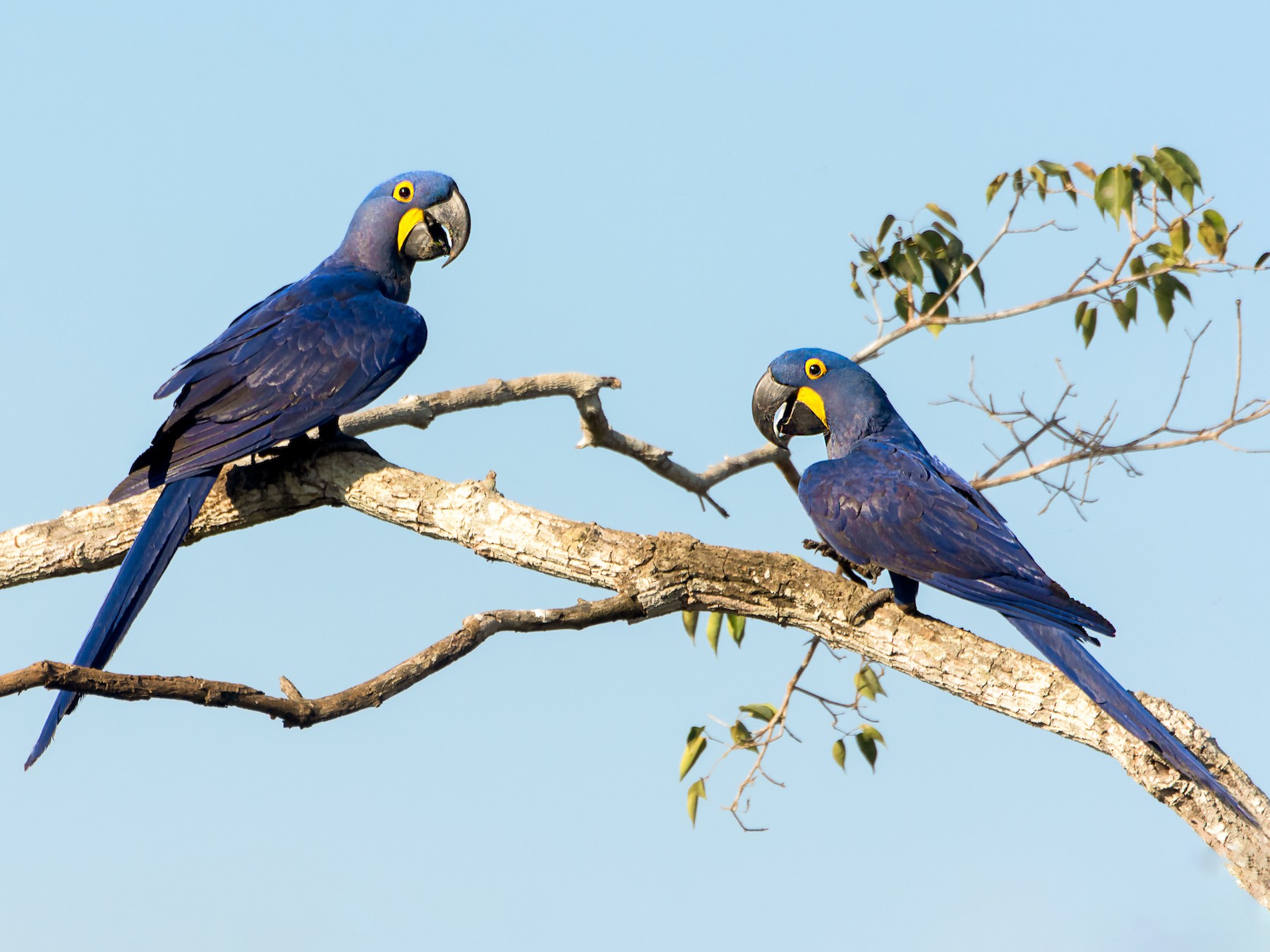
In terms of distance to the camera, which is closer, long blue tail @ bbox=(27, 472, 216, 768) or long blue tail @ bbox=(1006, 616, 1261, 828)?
long blue tail @ bbox=(1006, 616, 1261, 828)

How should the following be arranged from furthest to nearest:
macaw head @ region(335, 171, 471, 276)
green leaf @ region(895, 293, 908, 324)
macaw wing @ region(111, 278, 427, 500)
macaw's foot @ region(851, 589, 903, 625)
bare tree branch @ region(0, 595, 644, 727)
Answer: green leaf @ region(895, 293, 908, 324) < macaw head @ region(335, 171, 471, 276) < macaw wing @ region(111, 278, 427, 500) < macaw's foot @ region(851, 589, 903, 625) < bare tree branch @ region(0, 595, 644, 727)

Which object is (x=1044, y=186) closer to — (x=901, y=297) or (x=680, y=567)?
(x=901, y=297)

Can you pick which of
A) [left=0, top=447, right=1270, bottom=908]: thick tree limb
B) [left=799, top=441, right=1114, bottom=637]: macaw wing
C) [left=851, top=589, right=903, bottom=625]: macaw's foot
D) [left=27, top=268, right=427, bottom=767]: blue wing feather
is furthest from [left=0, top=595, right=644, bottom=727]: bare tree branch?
[left=27, top=268, right=427, bottom=767]: blue wing feather

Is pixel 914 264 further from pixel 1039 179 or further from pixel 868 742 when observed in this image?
pixel 868 742

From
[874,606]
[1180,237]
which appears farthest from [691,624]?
[1180,237]

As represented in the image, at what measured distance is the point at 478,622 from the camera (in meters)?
3.02

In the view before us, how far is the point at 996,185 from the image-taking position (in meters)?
5.22

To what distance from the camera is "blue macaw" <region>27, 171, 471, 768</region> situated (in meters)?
3.63

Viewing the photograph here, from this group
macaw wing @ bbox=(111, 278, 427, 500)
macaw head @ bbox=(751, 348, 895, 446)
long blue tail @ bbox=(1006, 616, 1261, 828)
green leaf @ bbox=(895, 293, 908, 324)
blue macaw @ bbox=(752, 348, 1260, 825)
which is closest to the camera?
long blue tail @ bbox=(1006, 616, 1261, 828)

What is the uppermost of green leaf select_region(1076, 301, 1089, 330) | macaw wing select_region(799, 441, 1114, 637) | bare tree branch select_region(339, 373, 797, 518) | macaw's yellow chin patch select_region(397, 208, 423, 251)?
green leaf select_region(1076, 301, 1089, 330)

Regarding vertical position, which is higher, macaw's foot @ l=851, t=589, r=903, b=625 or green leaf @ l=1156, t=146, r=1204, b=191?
green leaf @ l=1156, t=146, r=1204, b=191

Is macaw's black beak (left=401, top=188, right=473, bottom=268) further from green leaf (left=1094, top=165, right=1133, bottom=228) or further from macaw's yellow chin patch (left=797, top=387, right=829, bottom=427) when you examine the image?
green leaf (left=1094, top=165, right=1133, bottom=228)

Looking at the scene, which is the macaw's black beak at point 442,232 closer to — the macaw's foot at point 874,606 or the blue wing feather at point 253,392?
the blue wing feather at point 253,392

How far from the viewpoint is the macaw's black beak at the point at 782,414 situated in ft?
15.5
